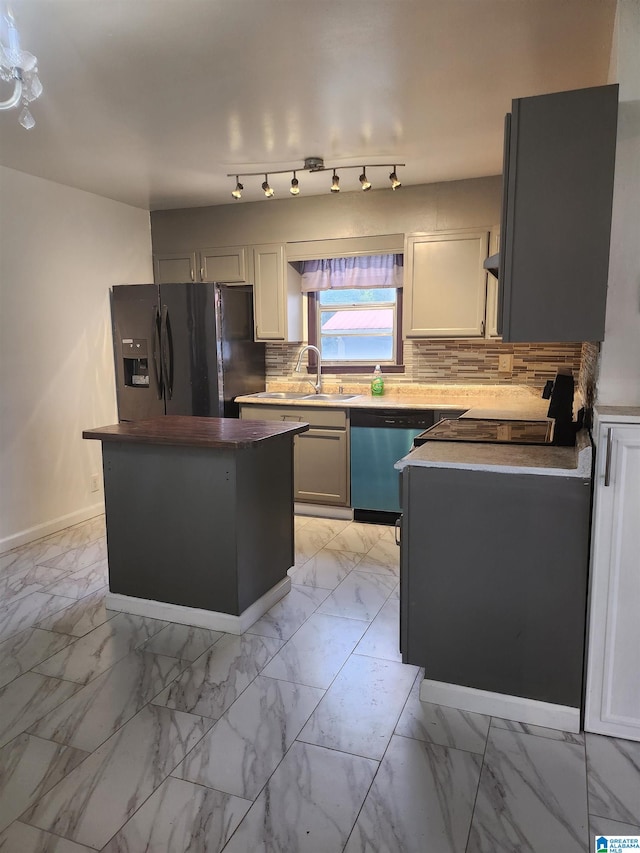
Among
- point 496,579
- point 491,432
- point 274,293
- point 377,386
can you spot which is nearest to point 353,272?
point 274,293

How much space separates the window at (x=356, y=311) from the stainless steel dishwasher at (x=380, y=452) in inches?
28.8

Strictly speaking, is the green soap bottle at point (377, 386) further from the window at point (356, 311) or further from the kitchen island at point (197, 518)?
the kitchen island at point (197, 518)

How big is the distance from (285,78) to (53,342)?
2.54 metres

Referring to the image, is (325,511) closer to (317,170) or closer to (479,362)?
(479,362)

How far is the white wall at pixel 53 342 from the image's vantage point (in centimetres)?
367

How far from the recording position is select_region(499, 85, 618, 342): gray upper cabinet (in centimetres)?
170

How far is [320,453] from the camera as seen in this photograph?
4.23 meters

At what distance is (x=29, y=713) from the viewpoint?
2.02 meters

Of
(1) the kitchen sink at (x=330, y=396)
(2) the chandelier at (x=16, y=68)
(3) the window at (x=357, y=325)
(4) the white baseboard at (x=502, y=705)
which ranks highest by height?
(2) the chandelier at (x=16, y=68)

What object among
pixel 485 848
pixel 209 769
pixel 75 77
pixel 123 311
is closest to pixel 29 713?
pixel 209 769

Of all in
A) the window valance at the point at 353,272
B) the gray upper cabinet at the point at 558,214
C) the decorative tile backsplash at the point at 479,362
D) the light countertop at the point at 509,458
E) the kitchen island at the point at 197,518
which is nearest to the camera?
the gray upper cabinet at the point at 558,214

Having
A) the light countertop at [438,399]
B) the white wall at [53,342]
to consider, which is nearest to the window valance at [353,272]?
the light countertop at [438,399]

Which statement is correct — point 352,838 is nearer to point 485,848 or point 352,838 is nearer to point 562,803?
point 485,848

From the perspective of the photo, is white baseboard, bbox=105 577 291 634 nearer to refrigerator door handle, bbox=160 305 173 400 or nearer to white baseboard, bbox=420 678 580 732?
white baseboard, bbox=420 678 580 732
